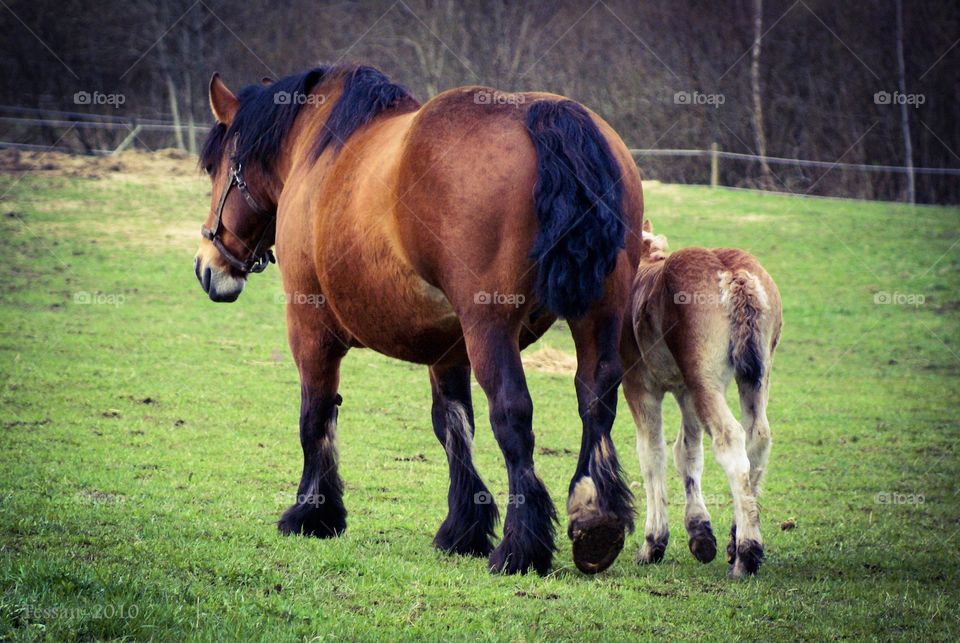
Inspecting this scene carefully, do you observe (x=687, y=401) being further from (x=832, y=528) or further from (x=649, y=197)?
(x=649, y=197)

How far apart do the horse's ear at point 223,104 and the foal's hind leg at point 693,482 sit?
3.88 meters

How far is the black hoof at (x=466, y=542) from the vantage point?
22.2 feet

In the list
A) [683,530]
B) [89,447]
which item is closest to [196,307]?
[89,447]

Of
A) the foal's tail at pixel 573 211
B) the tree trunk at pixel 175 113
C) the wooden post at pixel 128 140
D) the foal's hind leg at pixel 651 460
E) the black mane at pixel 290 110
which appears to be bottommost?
the foal's hind leg at pixel 651 460

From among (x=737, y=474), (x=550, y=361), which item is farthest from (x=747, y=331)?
(x=550, y=361)

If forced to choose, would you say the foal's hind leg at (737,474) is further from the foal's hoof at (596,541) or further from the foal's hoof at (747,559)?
the foal's hoof at (596,541)

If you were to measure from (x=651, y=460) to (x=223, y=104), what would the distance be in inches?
161

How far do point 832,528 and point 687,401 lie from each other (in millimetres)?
2023

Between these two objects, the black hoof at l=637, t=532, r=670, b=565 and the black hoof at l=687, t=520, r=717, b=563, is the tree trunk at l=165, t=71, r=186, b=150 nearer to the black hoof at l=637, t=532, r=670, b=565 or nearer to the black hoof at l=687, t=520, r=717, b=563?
the black hoof at l=637, t=532, r=670, b=565

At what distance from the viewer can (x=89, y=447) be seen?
9664mm

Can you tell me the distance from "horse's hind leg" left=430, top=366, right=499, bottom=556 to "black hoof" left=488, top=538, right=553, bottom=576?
98cm

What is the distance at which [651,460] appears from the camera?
23.3 feet

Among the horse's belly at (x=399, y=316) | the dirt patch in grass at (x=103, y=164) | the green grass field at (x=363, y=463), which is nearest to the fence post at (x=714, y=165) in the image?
the green grass field at (x=363, y=463)

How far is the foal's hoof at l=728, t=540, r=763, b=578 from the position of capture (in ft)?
20.3
